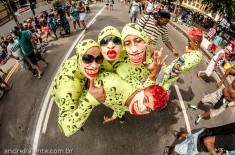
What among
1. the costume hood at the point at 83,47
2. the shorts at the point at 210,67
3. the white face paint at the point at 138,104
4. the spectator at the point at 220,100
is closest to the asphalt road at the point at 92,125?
the spectator at the point at 220,100

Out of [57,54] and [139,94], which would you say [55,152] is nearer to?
[139,94]

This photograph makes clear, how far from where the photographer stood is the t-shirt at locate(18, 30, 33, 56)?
6480 millimetres

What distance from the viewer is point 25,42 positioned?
21.7 ft

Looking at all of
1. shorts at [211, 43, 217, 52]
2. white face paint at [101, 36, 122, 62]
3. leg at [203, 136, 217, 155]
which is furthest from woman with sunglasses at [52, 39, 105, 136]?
shorts at [211, 43, 217, 52]

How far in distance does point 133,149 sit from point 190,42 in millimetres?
3159

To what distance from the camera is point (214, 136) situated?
3316mm

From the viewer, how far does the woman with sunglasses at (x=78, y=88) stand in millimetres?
3225

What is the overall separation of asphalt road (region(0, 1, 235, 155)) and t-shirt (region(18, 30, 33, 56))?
4.03ft

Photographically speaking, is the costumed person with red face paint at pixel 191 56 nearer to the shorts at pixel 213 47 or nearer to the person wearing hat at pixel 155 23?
the person wearing hat at pixel 155 23

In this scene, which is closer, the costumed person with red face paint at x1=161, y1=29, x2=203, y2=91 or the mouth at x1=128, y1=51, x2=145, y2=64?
the mouth at x1=128, y1=51, x2=145, y2=64

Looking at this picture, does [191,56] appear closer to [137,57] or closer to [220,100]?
[220,100]

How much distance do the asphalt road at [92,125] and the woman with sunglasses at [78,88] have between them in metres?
1.46

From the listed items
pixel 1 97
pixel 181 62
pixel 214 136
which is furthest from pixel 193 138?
pixel 1 97

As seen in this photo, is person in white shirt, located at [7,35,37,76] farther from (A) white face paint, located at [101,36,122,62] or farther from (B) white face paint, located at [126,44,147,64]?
(B) white face paint, located at [126,44,147,64]
